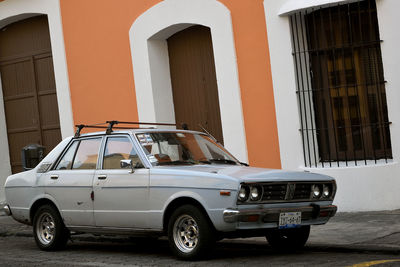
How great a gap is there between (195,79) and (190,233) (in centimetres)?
705

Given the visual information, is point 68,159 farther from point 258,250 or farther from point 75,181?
point 258,250

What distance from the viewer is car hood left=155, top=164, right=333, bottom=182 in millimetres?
8211

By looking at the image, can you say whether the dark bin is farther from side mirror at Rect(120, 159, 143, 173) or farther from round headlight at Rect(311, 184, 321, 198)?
round headlight at Rect(311, 184, 321, 198)

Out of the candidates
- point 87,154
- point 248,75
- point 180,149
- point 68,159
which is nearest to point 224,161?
point 180,149

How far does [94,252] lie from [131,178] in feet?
5.09

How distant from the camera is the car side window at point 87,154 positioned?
983cm

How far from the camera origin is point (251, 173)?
8.42m

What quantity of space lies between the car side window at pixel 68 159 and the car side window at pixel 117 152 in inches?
28.1

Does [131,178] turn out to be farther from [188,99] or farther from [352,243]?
[188,99]

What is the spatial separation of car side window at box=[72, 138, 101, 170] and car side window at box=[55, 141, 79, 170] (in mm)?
91

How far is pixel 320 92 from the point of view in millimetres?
12930

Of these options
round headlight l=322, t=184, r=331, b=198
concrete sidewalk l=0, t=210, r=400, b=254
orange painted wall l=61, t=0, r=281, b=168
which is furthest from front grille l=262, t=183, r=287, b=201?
orange painted wall l=61, t=0, r=281, b=168

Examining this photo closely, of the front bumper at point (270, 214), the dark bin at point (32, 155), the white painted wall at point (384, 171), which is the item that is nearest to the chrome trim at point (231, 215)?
the front bumper at point (270, 214)

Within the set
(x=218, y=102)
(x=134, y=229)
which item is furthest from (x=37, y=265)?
(x=218, y=102)
